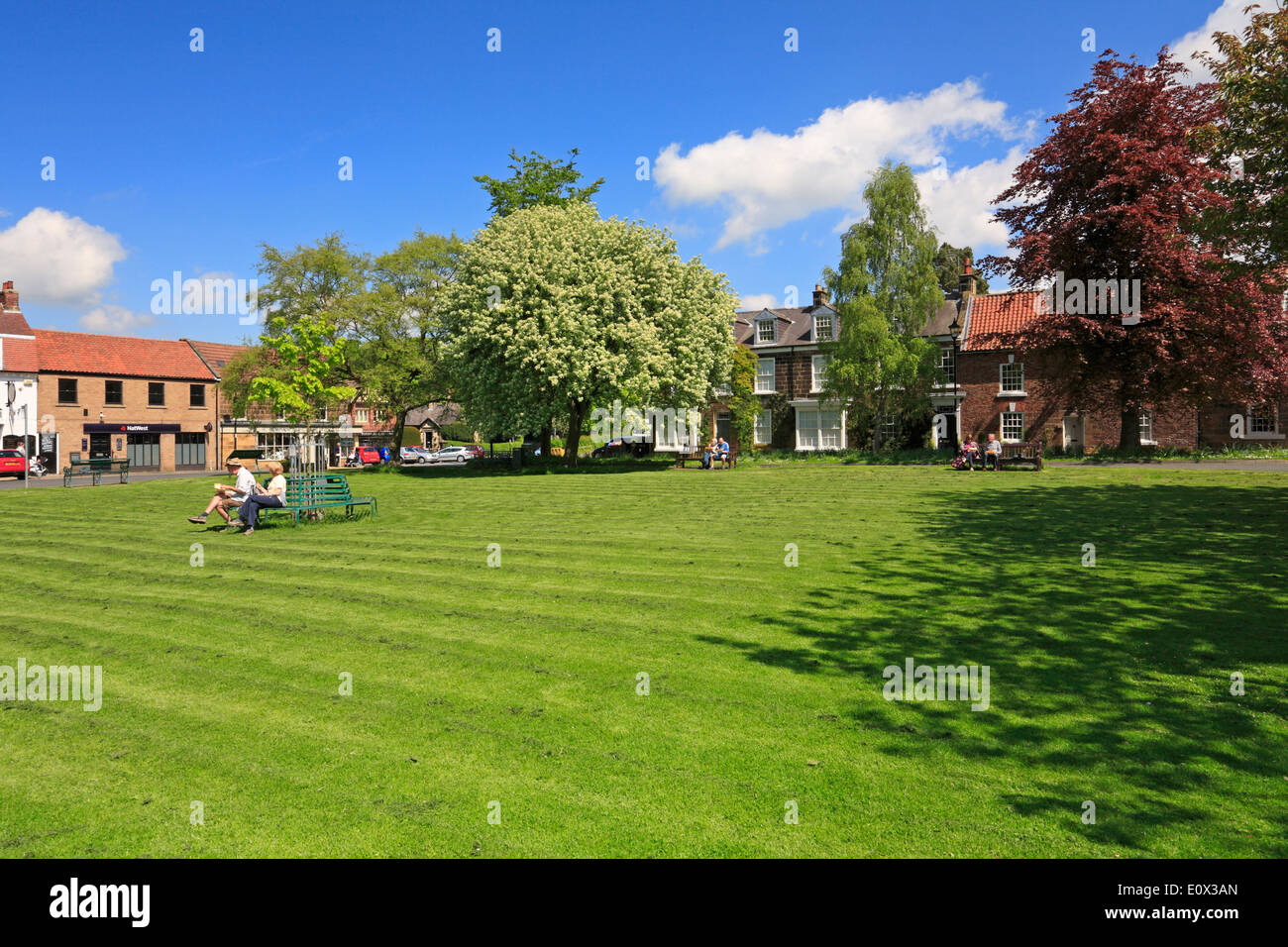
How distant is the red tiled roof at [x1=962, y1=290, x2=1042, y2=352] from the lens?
45.9 meters

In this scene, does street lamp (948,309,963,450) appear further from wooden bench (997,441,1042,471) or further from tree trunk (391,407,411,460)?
tree trunk (391,407,411,460)

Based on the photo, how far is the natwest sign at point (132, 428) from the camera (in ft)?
184

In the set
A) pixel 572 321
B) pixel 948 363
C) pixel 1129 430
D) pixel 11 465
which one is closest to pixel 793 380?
pixel 948 363

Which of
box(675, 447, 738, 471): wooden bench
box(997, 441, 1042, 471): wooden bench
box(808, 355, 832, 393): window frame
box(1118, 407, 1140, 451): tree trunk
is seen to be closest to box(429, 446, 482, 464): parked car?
box(675, 447, 738, 471): wooden bench

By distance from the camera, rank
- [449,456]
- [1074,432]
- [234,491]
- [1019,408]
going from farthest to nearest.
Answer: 1. [449,456]
2. [1019,408]
3. [1074,432]
4. [234,491]

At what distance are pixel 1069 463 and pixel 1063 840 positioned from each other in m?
32.3

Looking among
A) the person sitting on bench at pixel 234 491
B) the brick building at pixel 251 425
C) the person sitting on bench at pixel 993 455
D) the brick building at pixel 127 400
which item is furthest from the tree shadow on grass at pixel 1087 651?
the brick building at pixel 127 400

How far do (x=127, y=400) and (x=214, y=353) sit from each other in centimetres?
975

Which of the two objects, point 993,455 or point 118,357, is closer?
point 993,455

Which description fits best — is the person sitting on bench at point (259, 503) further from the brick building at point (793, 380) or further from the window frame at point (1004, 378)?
the window frame at point (1004, 378)

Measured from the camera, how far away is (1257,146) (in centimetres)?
1305

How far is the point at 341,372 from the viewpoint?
150 ft

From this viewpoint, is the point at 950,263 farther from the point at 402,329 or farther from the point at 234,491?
the point at 234,491
